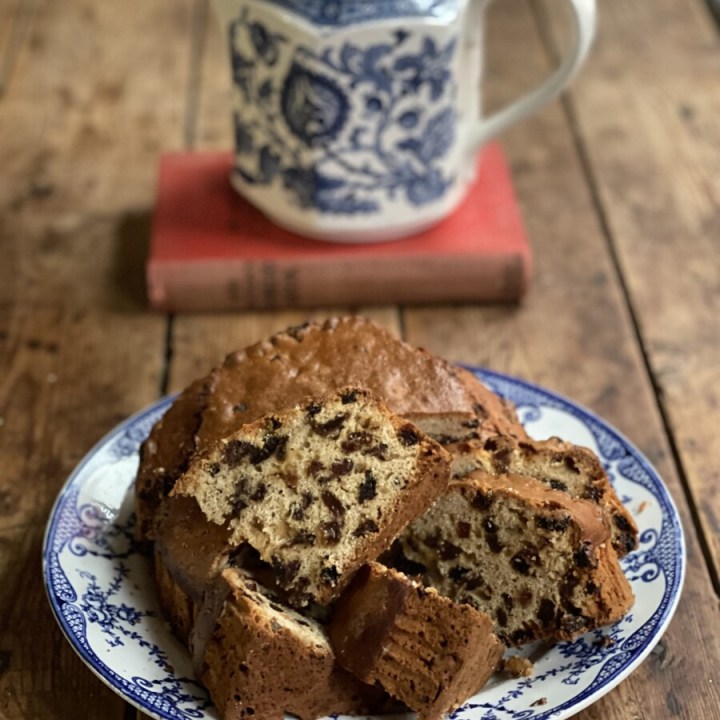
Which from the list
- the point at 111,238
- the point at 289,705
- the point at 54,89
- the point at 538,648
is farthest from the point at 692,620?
the point at 54,89

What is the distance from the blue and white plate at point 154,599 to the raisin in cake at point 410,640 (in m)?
0.05

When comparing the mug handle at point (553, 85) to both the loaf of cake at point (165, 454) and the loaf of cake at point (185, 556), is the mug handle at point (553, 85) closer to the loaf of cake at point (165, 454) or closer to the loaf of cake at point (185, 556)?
the loaf of cake at point (165, 454)

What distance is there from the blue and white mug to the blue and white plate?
470 mm

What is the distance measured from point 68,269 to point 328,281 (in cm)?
42

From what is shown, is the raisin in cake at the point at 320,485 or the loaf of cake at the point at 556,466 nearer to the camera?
the raisin in cake at the point at 320,485

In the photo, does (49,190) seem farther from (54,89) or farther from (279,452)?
(279,452)

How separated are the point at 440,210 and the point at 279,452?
773 mm

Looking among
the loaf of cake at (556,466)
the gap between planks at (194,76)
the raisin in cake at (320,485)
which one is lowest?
the gap between planks at (194,76)

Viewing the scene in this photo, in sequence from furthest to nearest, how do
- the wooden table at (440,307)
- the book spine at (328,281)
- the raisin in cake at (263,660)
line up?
the book spine at (328,281) < the wooden table at (440,307) < the raisin in cake at (263,660)

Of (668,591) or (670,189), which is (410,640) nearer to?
(668,591)

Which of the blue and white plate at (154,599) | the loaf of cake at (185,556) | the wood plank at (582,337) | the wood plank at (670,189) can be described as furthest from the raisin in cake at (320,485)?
the wood plank at (670,189)

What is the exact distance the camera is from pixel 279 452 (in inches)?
40.5

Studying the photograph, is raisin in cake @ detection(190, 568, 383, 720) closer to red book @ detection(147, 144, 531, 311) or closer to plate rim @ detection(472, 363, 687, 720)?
plate rim @ detection(472, 363, 687, 720)

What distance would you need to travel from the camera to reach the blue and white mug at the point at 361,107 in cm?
153
